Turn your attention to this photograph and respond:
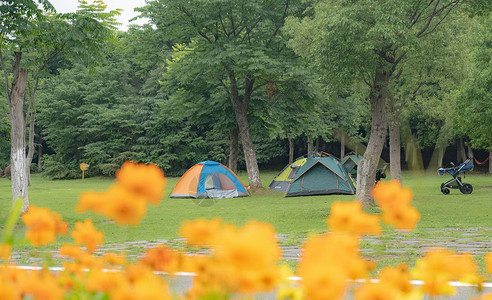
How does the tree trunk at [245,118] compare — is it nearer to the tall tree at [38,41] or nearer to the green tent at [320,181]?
the green tent at [320,181]

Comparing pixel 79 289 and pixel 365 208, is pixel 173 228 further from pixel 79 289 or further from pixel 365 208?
pixel 79 289

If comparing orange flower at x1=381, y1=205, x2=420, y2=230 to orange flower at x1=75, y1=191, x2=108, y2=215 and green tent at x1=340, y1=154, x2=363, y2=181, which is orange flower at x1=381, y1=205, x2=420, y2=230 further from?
green tent at x1=340, y1=154, x2=363, y2=181

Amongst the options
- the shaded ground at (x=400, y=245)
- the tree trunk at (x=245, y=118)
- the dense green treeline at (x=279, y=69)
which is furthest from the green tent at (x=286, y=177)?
the shaded ground at (x=400, y=245)

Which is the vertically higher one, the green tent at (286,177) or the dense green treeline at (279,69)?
the dense green treeline at (279,69)

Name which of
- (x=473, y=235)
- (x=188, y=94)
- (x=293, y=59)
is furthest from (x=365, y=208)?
(x=188, y=94)

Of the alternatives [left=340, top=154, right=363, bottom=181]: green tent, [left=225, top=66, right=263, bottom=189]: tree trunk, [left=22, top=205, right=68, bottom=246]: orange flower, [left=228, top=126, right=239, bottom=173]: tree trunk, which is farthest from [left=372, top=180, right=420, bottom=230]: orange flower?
A: [left=340, top=154, right=363, bottom=181]: green tent

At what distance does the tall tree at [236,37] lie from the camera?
17891 mm

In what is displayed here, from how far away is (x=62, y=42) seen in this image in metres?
11.5

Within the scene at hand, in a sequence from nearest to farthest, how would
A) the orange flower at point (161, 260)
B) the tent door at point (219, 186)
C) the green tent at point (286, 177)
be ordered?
the orange flower at point (161, 260)
the tent door at point (219, 186)
the green tent at point (286, 177)

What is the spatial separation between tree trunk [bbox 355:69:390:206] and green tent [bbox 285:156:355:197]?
4836 mm

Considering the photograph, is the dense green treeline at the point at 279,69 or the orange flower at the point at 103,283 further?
the dense green treeline at the point at 279,69

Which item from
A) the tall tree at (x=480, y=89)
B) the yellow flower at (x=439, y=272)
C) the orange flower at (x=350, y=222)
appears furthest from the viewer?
the tall tree at (x=480, y=89)

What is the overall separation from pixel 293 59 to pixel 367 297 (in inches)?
735

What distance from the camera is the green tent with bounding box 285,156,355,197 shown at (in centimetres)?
1795
